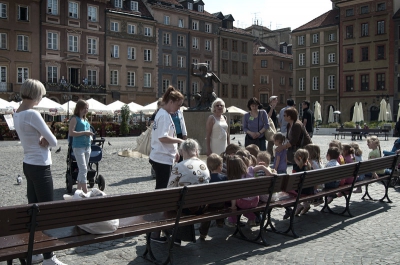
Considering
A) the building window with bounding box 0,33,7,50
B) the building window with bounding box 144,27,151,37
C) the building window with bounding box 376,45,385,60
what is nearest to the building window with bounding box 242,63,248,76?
the building window with bounding box 144,27,151,37

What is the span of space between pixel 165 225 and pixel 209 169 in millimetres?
1471

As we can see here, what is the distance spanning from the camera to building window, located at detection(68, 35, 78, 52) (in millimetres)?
45062

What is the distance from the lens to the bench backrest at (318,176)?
6.05 metres

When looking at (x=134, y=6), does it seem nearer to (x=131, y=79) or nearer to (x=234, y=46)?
(x=131, y=79)

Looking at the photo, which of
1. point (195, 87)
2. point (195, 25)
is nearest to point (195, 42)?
point (195, 25)

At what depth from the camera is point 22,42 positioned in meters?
42.1

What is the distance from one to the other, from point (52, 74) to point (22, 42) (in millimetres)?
3772

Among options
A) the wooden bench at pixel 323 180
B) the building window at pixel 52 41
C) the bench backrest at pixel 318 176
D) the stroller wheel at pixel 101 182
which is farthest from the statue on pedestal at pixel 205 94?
the building window at pixel 52 41

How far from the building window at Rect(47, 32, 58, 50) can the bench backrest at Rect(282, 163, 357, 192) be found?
4068cm

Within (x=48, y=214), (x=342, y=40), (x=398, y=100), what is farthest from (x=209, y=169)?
(x=342, y=40)

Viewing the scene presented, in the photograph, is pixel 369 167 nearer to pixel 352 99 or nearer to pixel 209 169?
pixel 209 169

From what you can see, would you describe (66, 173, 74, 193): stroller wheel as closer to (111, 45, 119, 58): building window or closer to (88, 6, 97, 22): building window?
(88, 6, 97, 22): building window

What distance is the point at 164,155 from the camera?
5.92 meters

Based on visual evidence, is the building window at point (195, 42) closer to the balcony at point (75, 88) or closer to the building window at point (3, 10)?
the balcony at point (75, 88)
